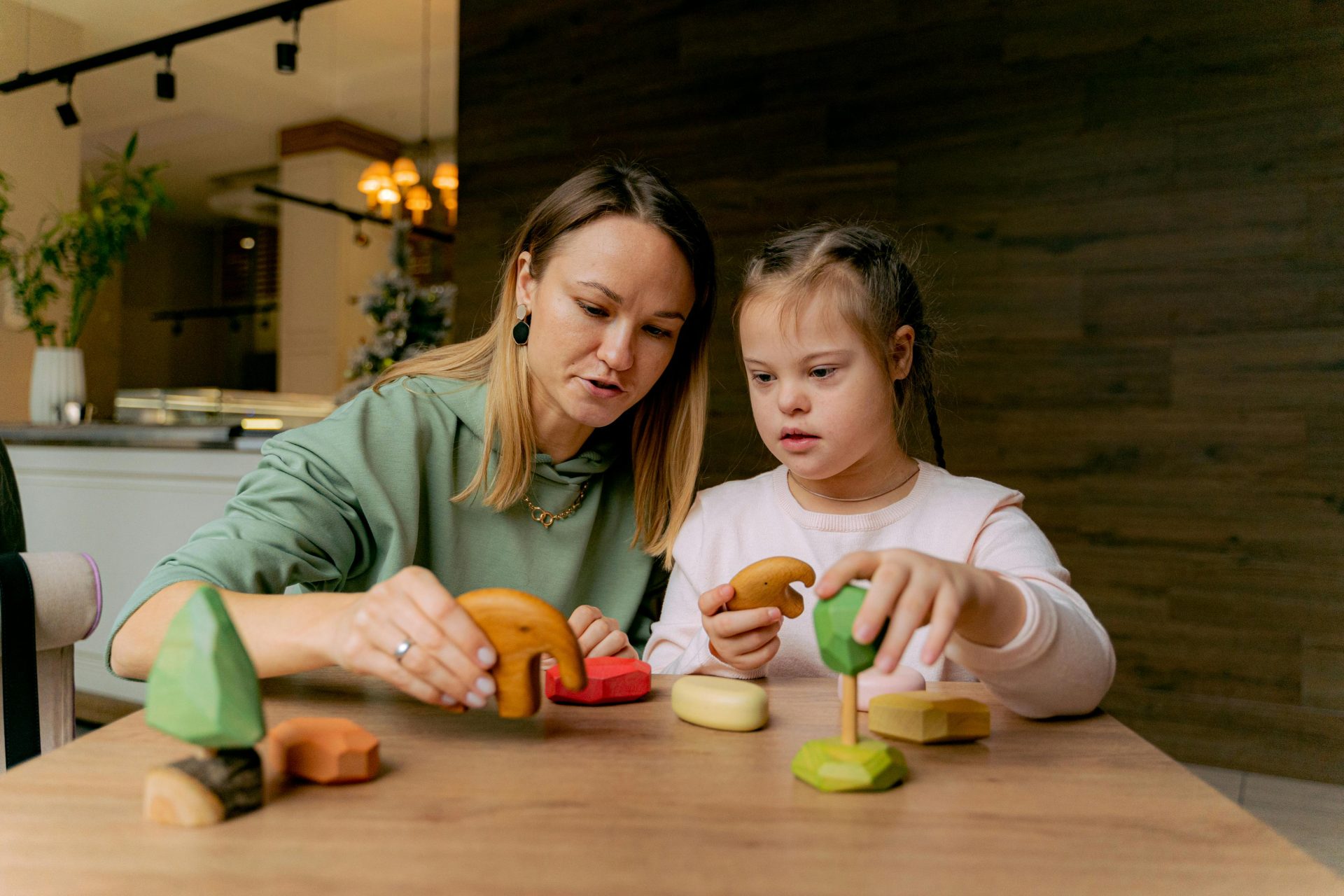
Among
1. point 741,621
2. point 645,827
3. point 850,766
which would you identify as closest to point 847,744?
point 850,766

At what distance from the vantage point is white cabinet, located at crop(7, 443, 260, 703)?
2832 millimetres

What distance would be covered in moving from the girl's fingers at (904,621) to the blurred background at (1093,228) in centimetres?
168

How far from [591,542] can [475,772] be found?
83 centimetres

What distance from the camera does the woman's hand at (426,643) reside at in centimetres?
70

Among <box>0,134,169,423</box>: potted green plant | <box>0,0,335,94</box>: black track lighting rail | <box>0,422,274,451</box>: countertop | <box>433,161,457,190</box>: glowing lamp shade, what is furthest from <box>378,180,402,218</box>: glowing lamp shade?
<box>0,422,274,451</box>: countertop

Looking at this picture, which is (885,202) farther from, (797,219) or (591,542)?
(591,542)

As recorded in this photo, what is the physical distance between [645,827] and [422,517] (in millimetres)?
883

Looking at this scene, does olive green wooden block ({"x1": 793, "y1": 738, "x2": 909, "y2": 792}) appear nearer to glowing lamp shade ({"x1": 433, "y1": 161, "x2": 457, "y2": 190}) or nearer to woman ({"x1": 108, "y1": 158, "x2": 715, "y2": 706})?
woman ({"x1": 108, "y1": 158, "x2": 715, "y2": 706})

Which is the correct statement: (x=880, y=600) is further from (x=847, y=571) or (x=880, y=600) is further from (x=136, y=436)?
(x=136, y=436)

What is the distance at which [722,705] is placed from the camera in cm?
78

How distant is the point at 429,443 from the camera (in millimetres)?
1376

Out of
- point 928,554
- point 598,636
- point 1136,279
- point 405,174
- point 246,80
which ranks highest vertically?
point 246,80

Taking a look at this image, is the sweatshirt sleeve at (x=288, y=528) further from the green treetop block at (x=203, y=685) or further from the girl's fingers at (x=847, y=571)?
the girl's fingers at (x=847, y=571)

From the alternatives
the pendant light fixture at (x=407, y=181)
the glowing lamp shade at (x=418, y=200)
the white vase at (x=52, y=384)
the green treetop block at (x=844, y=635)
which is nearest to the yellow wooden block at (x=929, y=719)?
the green treetop block at (x=844, y=635)
